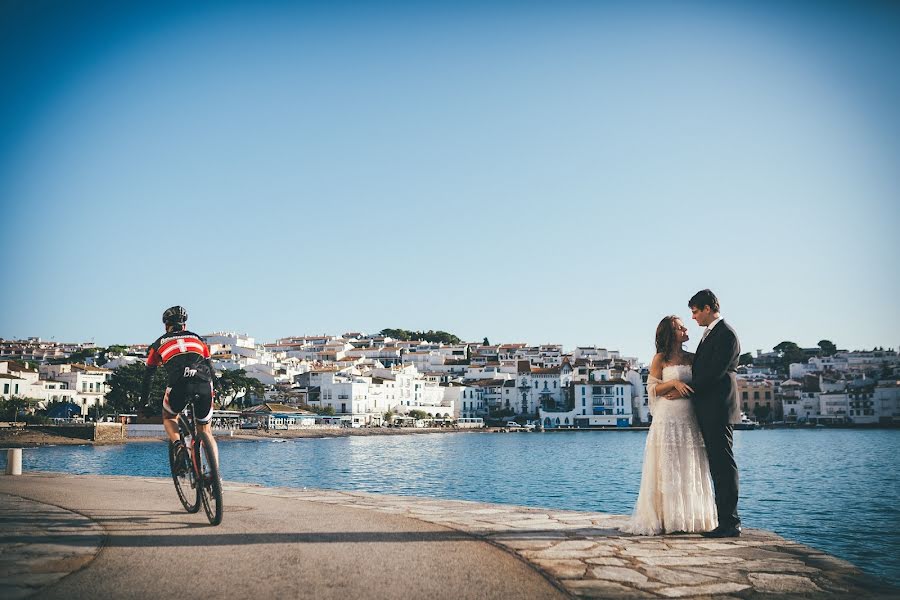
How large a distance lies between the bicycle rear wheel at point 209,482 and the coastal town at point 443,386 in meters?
91.2

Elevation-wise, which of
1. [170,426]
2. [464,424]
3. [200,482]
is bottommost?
[464,424]

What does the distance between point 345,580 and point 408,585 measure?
0.40 m

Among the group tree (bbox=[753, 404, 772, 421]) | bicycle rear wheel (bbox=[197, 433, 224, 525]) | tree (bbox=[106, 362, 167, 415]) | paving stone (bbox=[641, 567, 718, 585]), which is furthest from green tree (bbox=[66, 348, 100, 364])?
paving stone (bbox=[641, 567, 718, 585])

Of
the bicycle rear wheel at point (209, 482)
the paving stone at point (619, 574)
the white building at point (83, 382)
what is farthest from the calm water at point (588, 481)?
the white building at point (83, 382)

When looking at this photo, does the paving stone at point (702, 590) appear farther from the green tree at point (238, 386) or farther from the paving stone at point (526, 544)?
the green tree at point (238, 386)

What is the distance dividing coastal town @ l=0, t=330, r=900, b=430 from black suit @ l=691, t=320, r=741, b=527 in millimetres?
93449

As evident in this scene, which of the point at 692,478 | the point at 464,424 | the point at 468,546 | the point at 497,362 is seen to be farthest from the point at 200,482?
the point at 497,362

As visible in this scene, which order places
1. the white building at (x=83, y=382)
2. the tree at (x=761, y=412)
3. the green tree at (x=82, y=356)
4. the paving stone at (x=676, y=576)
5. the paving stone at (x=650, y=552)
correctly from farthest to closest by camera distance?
the tree at (x=761, y=412), the green tree at (x=82, y=356), the white building at (x=83, y=382), the paving stone at (x=650, y=552), the paving stone at (x=676, y=576)

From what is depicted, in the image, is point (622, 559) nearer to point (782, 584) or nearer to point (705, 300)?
point (782, 584)

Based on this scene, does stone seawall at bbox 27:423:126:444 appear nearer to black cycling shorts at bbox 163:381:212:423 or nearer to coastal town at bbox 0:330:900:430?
coastal town at bbox 0:330:900:430

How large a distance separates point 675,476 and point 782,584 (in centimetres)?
171

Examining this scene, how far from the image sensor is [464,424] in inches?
5148

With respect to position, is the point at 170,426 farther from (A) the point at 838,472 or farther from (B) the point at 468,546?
(A) the point at 838,472

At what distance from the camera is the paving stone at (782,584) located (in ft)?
14.5
